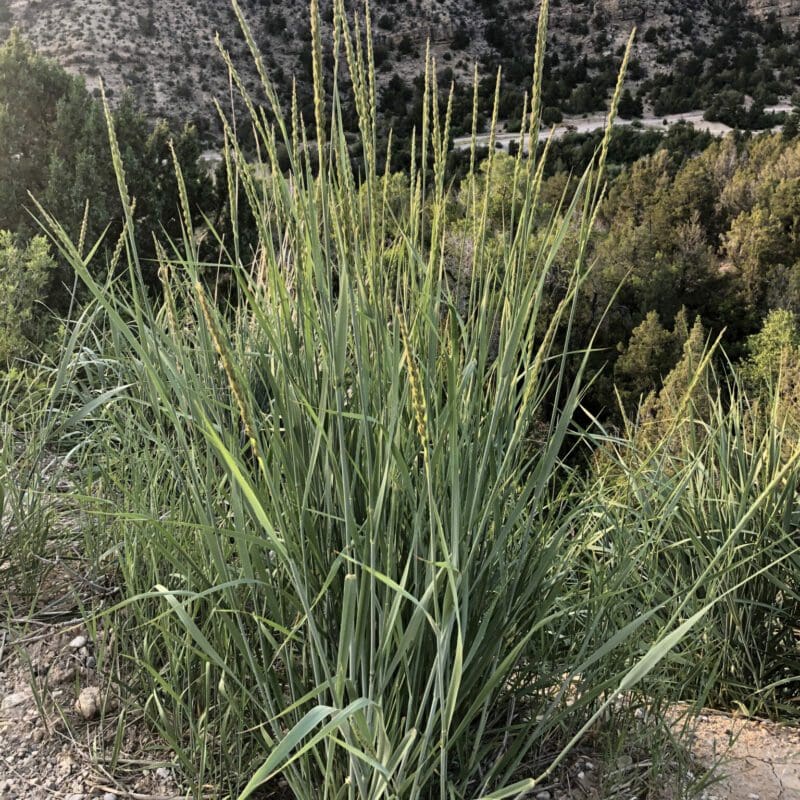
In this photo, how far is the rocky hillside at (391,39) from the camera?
23312mm

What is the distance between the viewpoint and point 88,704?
1.44 meters

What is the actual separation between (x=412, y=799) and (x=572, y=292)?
2.36ft

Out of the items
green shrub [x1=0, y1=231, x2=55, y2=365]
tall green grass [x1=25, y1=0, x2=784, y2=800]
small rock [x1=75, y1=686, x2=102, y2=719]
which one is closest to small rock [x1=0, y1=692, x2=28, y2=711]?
small rock [x1=75, y1=686, x2=102, y2=719]

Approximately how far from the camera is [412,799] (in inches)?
38.3

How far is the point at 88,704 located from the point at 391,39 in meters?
35.0

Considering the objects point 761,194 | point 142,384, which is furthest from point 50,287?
point 761,194

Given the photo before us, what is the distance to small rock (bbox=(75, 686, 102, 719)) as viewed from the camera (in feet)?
4.71

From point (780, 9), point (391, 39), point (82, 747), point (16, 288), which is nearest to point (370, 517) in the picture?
point (82, 747)

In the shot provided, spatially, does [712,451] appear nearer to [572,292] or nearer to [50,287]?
[572,292]

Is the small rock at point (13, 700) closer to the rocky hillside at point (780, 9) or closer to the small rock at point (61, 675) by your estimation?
the small rock at point (61, 675)

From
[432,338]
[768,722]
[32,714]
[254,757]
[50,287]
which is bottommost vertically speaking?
[50,287]

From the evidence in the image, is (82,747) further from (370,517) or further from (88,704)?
(370,517)

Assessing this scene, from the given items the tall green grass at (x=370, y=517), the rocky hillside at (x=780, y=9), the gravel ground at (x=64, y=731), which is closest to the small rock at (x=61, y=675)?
the gravel ground at (x=64, y=731)

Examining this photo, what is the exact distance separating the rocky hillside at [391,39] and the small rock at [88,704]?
75.7 ft
